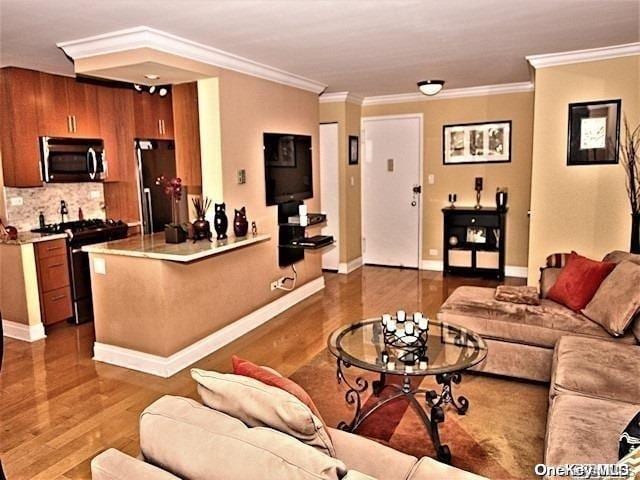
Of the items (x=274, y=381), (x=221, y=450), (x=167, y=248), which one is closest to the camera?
(x=221, y=450)

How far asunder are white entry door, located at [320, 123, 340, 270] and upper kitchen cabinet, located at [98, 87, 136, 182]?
7.72 ft

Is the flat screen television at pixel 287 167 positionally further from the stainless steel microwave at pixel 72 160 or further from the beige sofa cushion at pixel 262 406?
the beige sofa cushion at pixel 262 406

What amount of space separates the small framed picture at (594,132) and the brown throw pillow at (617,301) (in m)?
1.42

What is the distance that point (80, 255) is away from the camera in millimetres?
4738

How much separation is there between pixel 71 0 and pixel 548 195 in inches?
159

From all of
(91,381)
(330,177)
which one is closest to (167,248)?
(91,381)

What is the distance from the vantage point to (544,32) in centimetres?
356

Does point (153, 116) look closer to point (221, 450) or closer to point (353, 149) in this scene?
point (353, 149)

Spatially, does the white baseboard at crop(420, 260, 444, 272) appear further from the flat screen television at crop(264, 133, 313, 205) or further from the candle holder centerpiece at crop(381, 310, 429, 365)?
the candle holder centerpiece at crop(381, 310, 429, 365)

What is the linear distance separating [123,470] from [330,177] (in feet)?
17.9

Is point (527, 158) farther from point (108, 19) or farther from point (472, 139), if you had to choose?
point (108, 19)

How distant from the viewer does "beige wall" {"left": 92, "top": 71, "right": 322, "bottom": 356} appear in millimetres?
3662

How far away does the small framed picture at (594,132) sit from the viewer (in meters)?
4.29

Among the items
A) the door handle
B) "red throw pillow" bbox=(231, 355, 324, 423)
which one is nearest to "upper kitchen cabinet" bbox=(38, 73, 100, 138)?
the door handle
